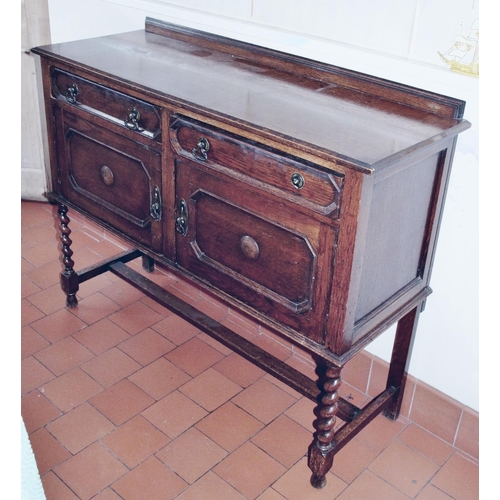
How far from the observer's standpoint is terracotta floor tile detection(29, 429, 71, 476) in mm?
2434

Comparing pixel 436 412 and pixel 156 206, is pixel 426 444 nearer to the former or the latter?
pixel 436 412

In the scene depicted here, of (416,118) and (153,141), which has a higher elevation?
(416,118)

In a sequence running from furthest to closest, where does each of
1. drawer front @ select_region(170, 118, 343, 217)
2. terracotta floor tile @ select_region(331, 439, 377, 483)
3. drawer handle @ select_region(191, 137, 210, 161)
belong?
terracotta floor tile @ select_region(331, 439, 377, 483)
drawer handle @ select_region(191, 137, 210, 161)
drawer front @ select_region(170, 118, 343, 217)

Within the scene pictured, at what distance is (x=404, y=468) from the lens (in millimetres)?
2498

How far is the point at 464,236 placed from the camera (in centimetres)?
228

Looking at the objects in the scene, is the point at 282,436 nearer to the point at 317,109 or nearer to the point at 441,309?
the point at 441,309

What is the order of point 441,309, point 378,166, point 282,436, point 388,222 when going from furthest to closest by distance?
point 282,436, point 441,309, point 388,222, point 378,166

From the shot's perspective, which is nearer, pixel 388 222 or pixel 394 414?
pixel 388 222

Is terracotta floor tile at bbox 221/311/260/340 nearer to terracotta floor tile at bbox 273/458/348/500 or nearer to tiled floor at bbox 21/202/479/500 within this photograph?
tiled floor at bbox 21/202/479/500

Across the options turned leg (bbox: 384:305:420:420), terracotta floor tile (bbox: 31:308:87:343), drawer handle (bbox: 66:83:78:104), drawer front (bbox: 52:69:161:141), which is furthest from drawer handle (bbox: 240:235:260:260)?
terracotta floor tile (bbox: 31:308:87:343)

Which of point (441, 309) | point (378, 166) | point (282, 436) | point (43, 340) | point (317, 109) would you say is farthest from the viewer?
point (43, 340)

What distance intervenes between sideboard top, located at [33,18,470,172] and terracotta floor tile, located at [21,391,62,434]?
4.51 ft
